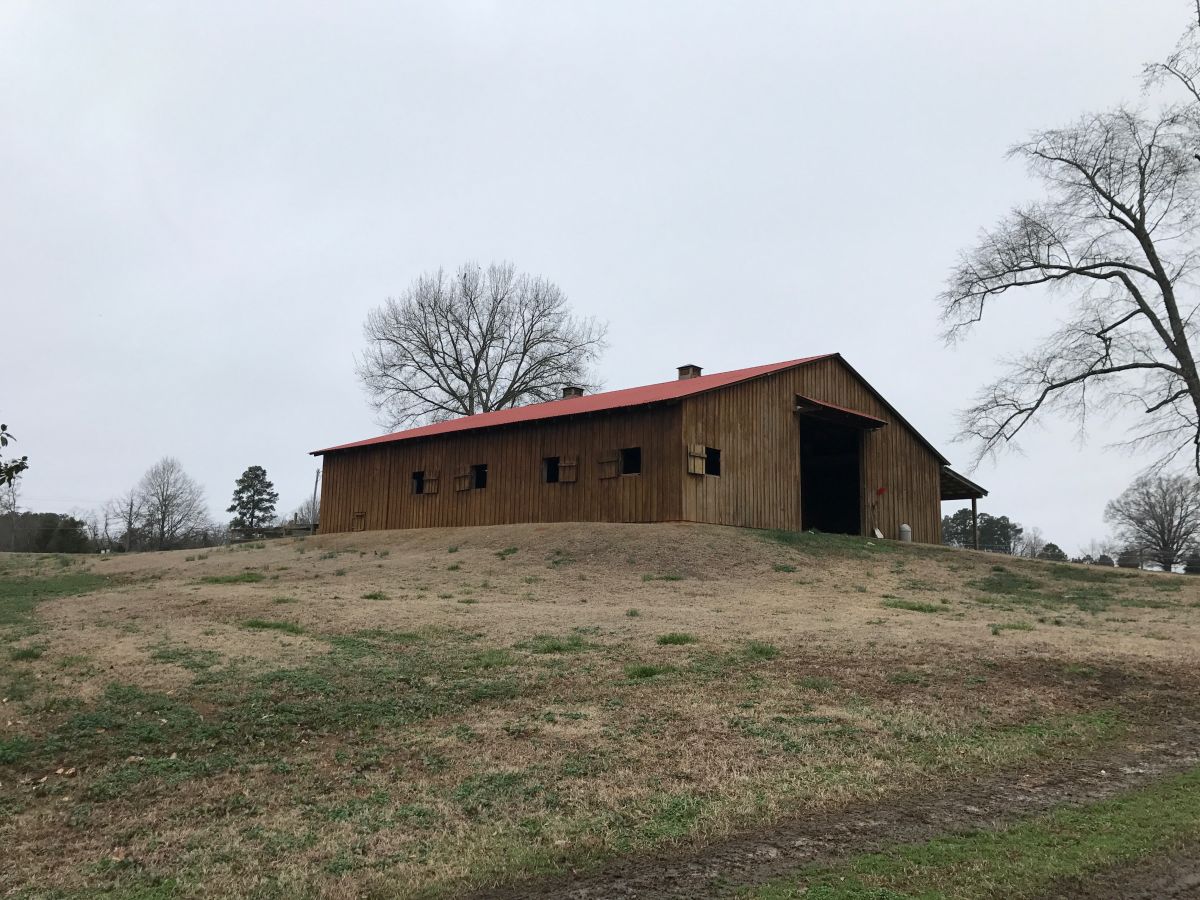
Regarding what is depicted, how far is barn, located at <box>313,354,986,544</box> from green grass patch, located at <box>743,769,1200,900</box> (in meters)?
18.2

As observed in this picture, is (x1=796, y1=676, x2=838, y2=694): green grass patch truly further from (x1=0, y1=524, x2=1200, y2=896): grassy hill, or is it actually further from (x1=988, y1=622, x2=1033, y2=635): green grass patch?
(x1=988, y1=622, x2=1033, y2=635): green grass patch

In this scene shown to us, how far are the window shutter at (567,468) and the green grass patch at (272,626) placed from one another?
1457 centimetres

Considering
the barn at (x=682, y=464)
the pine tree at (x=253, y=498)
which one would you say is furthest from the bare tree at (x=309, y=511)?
the barn at (x=682, y=464)

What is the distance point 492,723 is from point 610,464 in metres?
17.9

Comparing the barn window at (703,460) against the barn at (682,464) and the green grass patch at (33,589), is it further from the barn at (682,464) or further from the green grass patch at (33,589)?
the green grass patch at (33,589)

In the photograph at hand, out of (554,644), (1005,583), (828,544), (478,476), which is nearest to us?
(554,644)

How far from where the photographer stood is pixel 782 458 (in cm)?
2717

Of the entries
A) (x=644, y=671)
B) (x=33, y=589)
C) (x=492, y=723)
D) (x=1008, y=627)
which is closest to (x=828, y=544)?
(x=1008, y=627)

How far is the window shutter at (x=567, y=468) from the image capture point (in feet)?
86.3

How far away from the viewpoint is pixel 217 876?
4.91 metres

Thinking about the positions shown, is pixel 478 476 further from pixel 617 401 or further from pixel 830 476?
pixel 830 476

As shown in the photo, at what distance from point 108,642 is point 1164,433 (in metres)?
27.6

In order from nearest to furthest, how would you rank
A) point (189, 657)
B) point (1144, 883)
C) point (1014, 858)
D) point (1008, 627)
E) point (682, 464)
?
point (1144, 883) < point (1014, 858) < point (189, 657) < point (1008, 627) < point (682, 464)

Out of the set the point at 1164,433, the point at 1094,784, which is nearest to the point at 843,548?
the point at 1164,433
